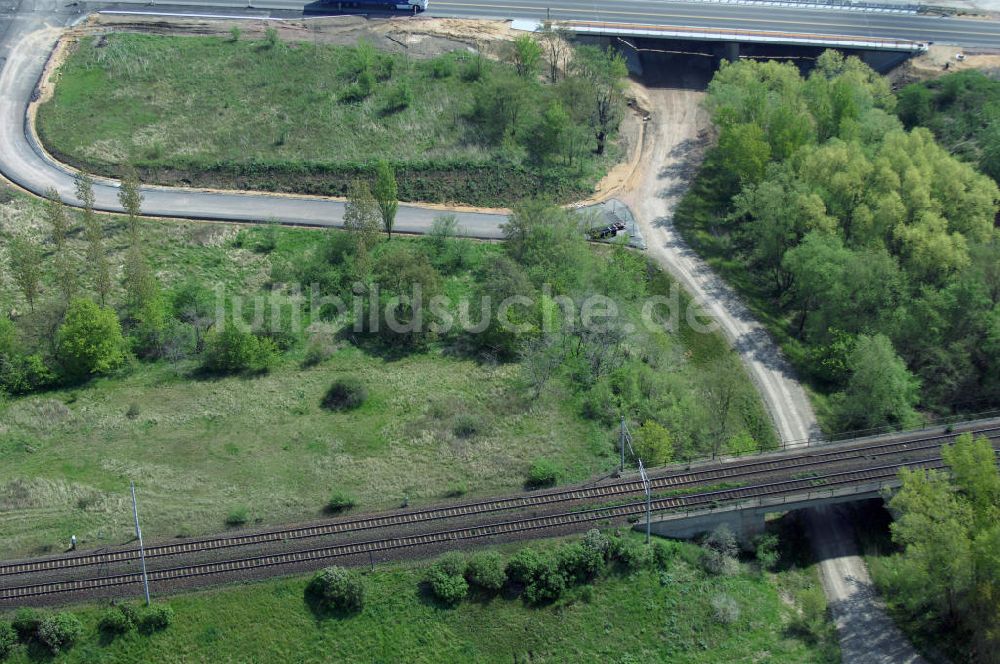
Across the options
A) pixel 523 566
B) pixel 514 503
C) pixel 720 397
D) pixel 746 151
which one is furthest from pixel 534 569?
pixel 746 151

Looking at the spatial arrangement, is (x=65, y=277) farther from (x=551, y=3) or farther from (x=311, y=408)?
(x=551, y=3)

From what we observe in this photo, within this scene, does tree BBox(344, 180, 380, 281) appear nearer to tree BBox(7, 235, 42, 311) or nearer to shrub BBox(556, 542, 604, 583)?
tree BBox(7, 235, 42, 311)

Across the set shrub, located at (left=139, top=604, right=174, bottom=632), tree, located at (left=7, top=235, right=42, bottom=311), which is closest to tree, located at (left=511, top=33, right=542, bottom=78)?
tree, located at (left=7, top=235, right=42, bottom=311)

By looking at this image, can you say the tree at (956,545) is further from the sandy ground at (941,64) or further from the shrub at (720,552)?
the sandy ground at (941,64)

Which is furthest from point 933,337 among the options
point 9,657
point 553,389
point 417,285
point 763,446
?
point 9,657

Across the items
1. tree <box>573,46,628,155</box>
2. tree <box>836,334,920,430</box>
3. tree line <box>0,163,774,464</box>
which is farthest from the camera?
tree <box>573,46,628,155</box>

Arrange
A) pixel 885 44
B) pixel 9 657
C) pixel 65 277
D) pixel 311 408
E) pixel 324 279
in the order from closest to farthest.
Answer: pixel 9 657, pixel 311 408, pixel 65 277, pixel 324 279, pixel 885 44
